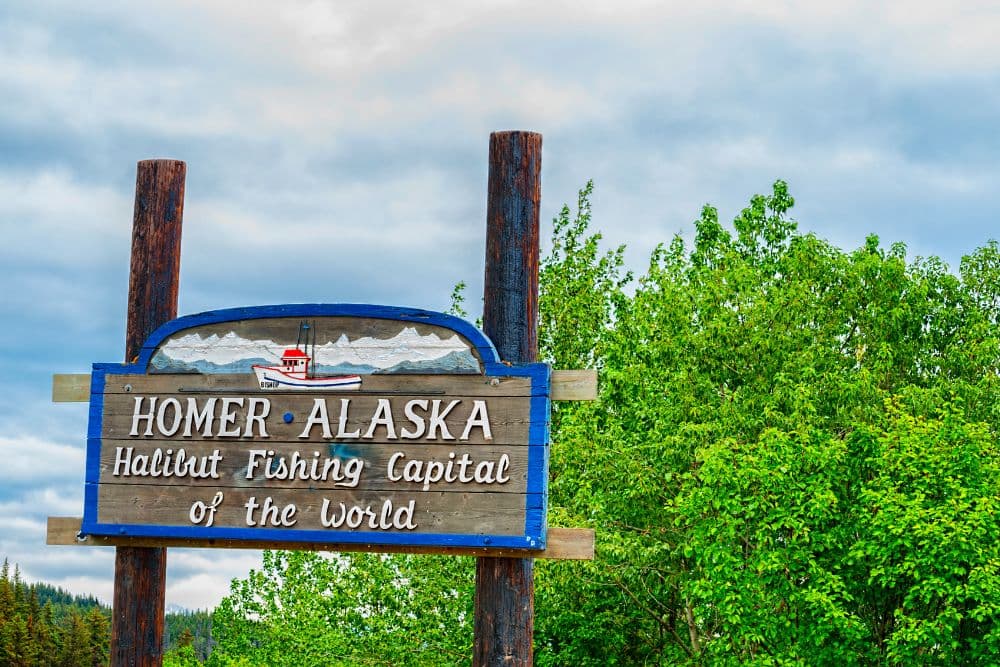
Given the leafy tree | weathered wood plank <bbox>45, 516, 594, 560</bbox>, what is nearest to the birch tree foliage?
the leafy tree

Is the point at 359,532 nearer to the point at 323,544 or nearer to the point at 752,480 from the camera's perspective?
the point at 323,544

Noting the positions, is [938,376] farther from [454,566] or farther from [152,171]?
[152,171]

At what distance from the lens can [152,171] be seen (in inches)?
374

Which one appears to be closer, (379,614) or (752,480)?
(752,480)

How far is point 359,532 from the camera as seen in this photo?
27.1 ft

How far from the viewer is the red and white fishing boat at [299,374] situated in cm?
851

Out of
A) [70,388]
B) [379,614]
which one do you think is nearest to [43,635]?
[379,614]

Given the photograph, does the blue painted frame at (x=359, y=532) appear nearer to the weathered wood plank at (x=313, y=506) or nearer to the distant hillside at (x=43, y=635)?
the weathered wood plank at (x=313, y=506)

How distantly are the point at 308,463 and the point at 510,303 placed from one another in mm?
1930

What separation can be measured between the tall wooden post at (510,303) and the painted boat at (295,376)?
121cm

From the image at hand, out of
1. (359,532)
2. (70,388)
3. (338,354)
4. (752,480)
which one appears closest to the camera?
(359,532)

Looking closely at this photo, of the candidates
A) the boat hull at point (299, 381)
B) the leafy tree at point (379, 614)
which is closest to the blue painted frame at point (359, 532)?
the boat hull at point (299, 381)

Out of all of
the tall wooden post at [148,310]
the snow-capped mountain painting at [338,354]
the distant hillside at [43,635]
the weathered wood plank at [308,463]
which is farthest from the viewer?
the distant hillside at [43,635]

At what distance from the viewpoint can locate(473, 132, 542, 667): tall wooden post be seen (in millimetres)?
7930
